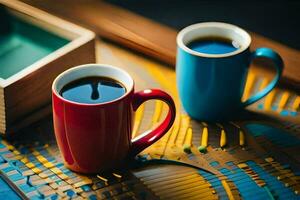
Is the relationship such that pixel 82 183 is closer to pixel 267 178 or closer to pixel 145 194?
pixel 145 194

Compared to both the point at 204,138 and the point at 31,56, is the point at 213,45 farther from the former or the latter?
the point at 31,56

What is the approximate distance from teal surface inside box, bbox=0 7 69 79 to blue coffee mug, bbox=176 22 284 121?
171 mm

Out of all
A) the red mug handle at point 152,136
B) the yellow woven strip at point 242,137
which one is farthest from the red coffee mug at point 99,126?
the yellow woven strip at point 242,137

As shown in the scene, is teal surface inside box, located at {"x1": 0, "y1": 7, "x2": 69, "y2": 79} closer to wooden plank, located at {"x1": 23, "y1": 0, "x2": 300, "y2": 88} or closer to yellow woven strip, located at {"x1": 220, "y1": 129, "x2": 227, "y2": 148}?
wooden plank, located at {"x1": 23, "y1": 0, "x2": 300, "y2": 88}

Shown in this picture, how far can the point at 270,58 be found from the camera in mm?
679

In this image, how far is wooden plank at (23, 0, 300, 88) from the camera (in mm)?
802

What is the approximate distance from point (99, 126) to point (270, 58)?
242 mm

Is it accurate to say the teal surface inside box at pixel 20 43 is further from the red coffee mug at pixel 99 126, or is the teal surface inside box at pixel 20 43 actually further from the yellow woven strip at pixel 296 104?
the yellow woven strip at pixel 296 104

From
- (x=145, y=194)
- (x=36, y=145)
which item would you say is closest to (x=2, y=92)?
(x=36, y=145)

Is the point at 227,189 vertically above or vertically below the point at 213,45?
below

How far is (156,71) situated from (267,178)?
0.24 meters

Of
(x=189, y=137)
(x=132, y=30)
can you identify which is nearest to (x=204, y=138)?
(x=189, y=137)

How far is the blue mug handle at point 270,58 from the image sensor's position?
67 cm

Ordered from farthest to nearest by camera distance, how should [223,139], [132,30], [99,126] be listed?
[132,30] < [223,139] < [99,126]
